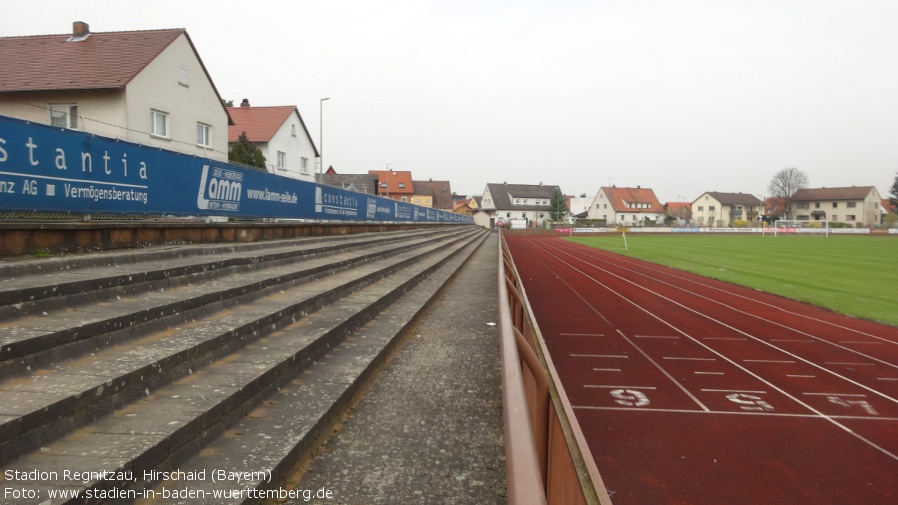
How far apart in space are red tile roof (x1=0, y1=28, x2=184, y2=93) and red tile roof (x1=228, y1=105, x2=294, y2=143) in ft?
40.1

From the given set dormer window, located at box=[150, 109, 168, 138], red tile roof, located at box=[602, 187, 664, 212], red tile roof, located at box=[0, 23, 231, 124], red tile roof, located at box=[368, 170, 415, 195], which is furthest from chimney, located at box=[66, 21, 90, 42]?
red tile roof, located at box=[602, 187, 664, 212]

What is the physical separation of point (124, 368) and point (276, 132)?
115 feet

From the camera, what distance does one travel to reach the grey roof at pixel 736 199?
12106 centimetres

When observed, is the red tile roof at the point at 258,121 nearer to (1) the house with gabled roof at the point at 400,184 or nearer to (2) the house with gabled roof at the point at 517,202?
(1) the house with gabled roof at the point at 400,184

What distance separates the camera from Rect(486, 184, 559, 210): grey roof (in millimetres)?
117750

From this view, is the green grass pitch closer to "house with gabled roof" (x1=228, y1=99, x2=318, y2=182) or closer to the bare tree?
"house with gabled roof" (x1=228, y1=99, x2=318, y2=182)

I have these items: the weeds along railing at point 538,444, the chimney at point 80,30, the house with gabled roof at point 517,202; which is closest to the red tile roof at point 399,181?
the house with gabled roof at point 517,202

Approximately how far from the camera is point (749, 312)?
13742 mm

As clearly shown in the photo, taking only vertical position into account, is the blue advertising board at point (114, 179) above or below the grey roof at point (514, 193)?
below

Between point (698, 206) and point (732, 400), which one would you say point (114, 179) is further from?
point (698, 206)

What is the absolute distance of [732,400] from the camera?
7008mm

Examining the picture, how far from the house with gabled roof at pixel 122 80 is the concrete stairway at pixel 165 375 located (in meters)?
14.2

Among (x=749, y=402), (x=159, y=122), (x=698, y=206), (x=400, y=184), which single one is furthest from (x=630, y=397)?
(x=698, y=206)

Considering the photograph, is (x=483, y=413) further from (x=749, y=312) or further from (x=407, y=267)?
(x=749, y=312)
